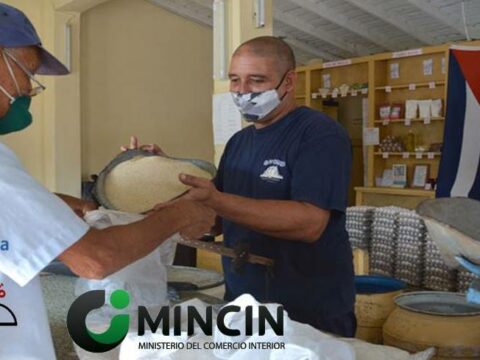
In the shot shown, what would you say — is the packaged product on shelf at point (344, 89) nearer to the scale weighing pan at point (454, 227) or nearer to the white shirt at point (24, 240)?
the scale weighing pan at point (454, 227)

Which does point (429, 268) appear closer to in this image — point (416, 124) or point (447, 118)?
point (447, 118)

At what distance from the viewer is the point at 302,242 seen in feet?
5.00

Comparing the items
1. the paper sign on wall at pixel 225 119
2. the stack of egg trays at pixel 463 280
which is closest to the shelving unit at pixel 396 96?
the stack of egg trays at pixel 463 280

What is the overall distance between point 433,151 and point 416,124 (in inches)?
18.4

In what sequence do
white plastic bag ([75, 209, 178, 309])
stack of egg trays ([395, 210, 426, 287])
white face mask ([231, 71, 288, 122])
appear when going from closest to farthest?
white plastic bag ([75, 209, 178, 309])
white face mask ([231, 71, 288, 122])
stack of egg trays ([395, 210, 426, 287])

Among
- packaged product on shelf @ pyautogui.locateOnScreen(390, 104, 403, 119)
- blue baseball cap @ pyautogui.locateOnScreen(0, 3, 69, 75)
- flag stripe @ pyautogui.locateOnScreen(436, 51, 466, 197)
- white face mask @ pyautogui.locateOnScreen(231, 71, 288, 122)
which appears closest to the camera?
blue baseball cap @ pyautogui.locateOnScreen(0, 3, 69, 75)

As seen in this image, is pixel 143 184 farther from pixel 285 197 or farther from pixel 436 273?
pixel 436 273

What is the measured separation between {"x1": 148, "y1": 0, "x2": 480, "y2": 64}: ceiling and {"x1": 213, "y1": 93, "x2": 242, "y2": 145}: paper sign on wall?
2.85m

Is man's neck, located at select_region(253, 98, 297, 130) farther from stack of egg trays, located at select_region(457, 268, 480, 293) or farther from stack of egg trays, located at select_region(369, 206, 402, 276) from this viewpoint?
stack of egg trays, located at select_region(369, 206, 402, 276)

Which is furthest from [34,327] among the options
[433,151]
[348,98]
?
[348,98]

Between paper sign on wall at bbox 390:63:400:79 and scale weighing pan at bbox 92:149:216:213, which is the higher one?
paper sign on wall at bbox 390:63:400:79

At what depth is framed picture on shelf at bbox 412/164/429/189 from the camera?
5.84 metres

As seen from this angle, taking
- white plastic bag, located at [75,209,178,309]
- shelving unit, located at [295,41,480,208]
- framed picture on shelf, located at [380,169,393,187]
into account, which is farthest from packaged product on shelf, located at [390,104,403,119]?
white plastic bag, located at [75,209,178,309]

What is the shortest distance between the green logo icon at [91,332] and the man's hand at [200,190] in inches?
10.8
